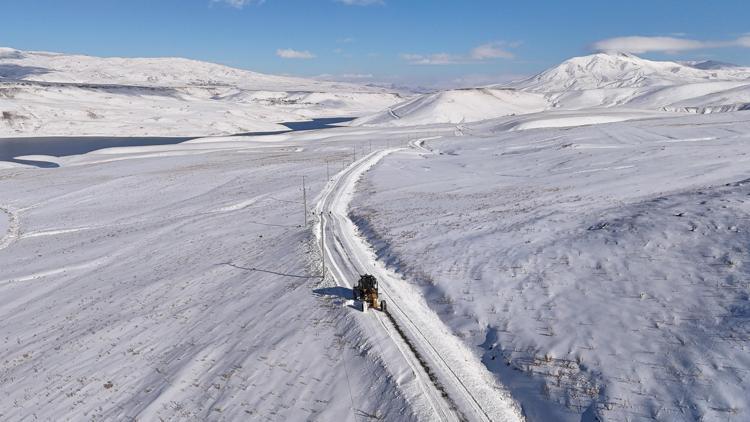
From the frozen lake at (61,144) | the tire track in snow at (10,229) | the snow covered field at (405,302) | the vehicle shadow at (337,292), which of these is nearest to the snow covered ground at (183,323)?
the snow covered field at (405,302)

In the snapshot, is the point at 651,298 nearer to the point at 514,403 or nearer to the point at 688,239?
the point at 688,239

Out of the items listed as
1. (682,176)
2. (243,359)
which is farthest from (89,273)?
(682,176)

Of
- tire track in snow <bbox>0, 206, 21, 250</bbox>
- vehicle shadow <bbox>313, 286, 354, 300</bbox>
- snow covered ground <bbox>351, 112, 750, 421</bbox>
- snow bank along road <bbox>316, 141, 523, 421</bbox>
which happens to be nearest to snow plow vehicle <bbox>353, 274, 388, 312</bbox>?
snow bank along road <bbox>316, 141, 523, 421</bbox>

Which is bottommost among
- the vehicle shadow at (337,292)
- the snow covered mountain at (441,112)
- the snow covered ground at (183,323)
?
the snow covered ground at (183,323)

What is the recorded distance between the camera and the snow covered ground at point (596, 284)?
44.7 ft

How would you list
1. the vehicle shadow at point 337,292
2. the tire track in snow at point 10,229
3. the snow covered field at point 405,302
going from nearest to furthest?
the snow covered field at point 405,302, the vehicle shadow at point 337,292, the tire track in snow at point 10,229

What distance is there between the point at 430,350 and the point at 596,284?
7.78 metres

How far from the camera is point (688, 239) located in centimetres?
2106

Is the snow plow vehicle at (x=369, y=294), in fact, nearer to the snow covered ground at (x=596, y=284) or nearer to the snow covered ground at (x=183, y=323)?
the snow covered ground at (x=183, y=323)

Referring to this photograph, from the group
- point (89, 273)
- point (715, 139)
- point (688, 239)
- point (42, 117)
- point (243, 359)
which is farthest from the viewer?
point (42, 117)

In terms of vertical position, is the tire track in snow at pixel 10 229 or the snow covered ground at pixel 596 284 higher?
the snow covered ground at pixel 596 284

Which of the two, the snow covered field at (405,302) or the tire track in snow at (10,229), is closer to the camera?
the snow covered field at (405,302)

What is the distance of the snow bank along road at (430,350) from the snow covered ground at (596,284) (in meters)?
0.61

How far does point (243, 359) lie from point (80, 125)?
161 m
